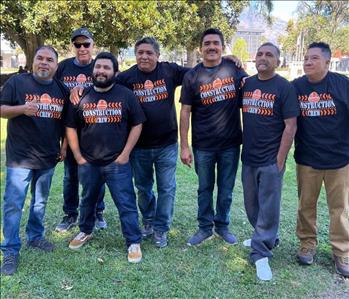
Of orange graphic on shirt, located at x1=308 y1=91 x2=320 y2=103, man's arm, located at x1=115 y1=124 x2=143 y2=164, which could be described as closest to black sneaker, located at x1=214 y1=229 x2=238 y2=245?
man's arm, located at x1=115 y1=124 x2=143 y2=164

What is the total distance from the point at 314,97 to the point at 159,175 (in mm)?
1749

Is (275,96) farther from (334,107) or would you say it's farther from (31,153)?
(31,153)

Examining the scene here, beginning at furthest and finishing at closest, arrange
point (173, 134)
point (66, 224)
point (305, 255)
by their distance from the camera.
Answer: point (66, 224) < point (173, 134) < point (305, 255)

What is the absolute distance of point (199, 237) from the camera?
474 centimetres

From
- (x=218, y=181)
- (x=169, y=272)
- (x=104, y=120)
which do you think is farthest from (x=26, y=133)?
(x=218, y=181)

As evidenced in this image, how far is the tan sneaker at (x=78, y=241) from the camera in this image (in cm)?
453

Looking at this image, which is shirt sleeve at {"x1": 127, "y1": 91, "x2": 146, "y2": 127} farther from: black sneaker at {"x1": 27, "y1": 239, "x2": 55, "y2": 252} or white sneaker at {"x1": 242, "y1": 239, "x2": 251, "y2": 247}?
white sneaker at {"x1": 242, "y1": 239, "x2": 251, "y2": 247}

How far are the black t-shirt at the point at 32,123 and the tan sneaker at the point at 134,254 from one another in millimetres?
1189

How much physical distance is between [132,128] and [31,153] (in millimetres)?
974

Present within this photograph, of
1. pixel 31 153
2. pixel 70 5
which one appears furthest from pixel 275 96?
pixel 70 5

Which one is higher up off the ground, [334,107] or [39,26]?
[39,26]

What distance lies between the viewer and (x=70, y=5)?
16.2 m

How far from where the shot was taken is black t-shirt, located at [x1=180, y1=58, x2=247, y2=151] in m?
4.29

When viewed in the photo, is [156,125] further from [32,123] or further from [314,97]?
[314,97]
